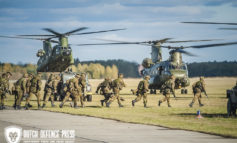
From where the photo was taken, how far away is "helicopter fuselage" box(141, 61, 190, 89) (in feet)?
120

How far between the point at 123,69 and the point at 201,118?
177476 millimetres

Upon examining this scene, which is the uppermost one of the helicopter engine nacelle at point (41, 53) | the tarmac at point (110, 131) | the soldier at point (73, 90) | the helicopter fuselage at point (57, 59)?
the helicopter engine nacelle at point (41, 53)

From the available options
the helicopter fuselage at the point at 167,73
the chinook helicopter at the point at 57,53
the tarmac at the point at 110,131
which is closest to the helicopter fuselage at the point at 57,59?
the chinook helicopter at the point at 57,53

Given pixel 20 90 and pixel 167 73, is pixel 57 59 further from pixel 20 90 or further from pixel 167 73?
pixel 20 90

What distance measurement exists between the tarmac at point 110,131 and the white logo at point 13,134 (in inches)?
6.0

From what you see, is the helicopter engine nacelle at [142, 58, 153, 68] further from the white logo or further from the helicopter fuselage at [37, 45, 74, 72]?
the white logo

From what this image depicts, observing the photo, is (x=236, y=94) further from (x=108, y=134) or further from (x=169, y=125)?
(x=108, y=134)

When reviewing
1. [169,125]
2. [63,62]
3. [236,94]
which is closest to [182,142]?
[169,125]

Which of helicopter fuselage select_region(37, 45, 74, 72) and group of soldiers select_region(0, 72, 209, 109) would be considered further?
helicopter fuselage select_region(37, 45, 74, 72)

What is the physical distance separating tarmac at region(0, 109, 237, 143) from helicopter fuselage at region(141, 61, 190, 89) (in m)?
19.0

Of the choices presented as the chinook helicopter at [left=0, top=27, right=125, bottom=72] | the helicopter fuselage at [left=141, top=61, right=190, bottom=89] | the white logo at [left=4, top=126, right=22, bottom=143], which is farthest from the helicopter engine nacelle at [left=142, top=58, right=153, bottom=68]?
the white logo at [left=4, top=126, right=22, bottom=143]

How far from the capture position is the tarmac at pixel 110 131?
12195mm

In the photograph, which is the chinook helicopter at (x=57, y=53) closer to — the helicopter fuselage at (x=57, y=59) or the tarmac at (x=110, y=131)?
the helicopter fuselage at (x=57, y=59)

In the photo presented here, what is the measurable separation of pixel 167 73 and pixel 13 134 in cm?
2496
